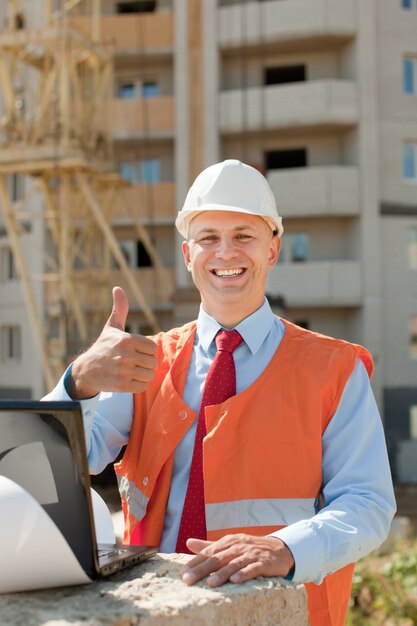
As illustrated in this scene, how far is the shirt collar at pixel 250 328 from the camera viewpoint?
2.40 m

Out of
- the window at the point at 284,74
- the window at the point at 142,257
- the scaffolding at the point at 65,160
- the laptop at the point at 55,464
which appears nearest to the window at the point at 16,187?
the scaffolding at the point at 65,160

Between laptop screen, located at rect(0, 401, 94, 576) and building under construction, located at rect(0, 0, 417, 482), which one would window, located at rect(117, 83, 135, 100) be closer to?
building under construction, located at rect(0, 0, 417, 482)

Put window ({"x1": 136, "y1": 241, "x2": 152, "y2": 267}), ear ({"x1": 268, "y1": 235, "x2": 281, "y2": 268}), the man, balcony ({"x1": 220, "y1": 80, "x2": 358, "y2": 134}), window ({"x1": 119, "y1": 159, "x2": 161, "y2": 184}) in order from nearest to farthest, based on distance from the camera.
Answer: the man → ear ({"x1": 268, "y1": 235, "x2": 281, "y2": 268}) → balcony ({"x1": 220, "y1": 80, "x2": 358, "y2": 134}) → window ({"x1": 119, "y1": 159, "x2": 161, "y2": 184}) → window ({"x1": 136, "y1": 241, "x2": 152, "y2": 267})

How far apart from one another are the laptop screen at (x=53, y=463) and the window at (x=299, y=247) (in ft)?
61.0

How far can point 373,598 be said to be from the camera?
6.12 metres

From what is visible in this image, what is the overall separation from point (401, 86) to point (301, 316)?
19.8ft

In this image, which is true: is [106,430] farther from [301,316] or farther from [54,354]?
[301,316]

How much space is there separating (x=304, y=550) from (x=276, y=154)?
764 inches

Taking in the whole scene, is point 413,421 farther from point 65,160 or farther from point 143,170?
point 65,160

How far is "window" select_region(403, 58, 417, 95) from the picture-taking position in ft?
65.9

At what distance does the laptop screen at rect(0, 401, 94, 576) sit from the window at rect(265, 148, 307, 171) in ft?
63.3

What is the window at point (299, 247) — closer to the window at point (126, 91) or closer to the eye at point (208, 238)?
the window at point (126, 91)

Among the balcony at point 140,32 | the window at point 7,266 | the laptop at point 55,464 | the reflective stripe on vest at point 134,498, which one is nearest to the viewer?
the laptop at point 55,464

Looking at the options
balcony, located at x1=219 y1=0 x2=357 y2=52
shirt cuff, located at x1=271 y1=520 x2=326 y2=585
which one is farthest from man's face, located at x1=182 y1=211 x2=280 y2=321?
balcony, located at x1=219 y1=0 x2=357 y2=52
